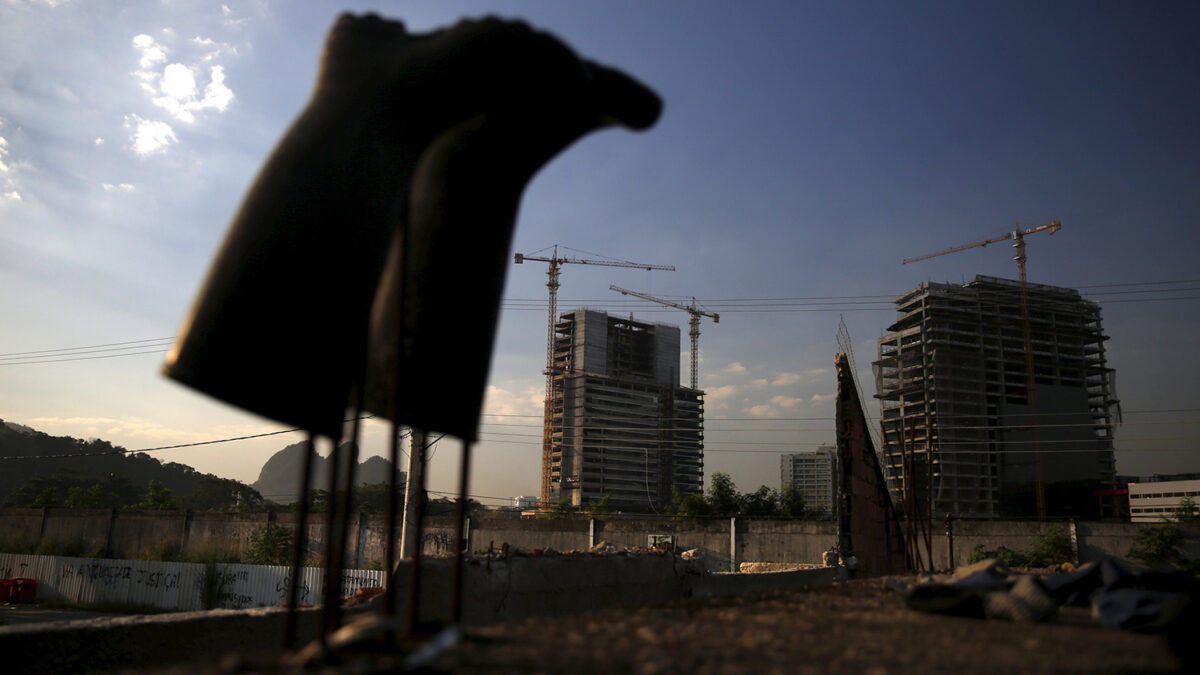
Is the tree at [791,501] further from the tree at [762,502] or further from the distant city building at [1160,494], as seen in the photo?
the distant city building at [1160,494]

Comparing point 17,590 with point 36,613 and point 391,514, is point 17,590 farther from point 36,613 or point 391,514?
point 391,514

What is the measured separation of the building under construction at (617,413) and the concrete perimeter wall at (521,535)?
65851mm

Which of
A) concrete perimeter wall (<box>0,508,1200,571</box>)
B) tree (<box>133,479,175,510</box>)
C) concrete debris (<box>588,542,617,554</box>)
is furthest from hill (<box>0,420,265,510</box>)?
concrete debris (<box>588,542,617,554</box>)

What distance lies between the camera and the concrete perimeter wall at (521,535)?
2950cm

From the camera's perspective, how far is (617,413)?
116 meters

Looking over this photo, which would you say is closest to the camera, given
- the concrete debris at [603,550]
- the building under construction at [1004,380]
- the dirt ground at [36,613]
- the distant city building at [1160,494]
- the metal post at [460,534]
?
the metal post at [460,534]

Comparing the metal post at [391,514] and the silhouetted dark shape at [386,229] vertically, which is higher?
the silhouetted dark shape at [386,229]

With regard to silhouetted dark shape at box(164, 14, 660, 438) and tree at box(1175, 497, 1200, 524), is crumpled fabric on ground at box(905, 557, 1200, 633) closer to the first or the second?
silhouetted dark shape at box(164, 14, 660, 438)

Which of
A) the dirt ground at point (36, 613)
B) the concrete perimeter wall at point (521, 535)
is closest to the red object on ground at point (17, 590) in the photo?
the dirt ground at point (36, 613)

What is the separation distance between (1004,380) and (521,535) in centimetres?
6326

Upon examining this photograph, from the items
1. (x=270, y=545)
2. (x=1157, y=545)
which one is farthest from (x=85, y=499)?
(x=1157, y=545)

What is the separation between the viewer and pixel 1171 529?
27625 mm

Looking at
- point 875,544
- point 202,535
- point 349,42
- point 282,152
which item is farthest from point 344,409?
point 202,535

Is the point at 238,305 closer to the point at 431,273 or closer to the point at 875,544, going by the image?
the point at 431,273
